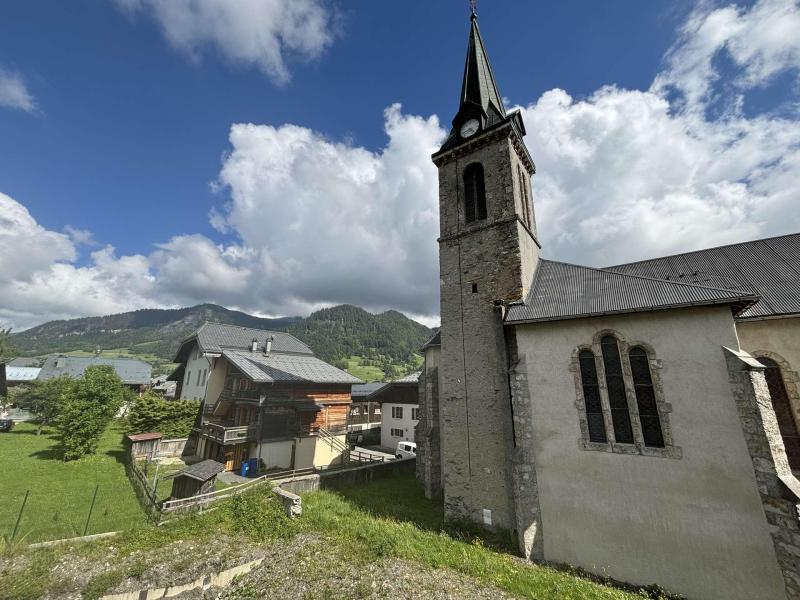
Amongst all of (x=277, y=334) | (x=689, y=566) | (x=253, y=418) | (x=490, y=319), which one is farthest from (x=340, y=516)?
(x=277, y=334)

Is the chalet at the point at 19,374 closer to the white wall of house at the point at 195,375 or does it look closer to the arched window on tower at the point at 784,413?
the white wall of house at the point at 195,375

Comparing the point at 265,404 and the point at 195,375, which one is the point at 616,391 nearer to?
the point at 265,404

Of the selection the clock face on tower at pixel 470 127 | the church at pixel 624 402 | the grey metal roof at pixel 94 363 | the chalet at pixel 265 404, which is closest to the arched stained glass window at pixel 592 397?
the church at pixel 624 402

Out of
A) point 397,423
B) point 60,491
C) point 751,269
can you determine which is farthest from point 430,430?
point 60,491

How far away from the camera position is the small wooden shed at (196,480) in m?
14.2

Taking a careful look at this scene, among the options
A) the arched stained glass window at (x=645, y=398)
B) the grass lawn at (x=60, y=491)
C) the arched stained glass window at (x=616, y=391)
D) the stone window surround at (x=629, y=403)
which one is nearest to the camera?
the stone window surround at (x=629, y=403)

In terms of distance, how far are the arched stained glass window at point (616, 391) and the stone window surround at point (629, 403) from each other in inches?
5.2

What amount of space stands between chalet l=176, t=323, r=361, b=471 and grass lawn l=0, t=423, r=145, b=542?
235 inches

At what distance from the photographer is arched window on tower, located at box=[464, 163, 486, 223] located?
646 inches

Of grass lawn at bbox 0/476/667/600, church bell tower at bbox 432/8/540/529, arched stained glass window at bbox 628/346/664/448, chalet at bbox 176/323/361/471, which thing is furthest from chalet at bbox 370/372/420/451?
arched stained glass window at bbox 628/346/664/448

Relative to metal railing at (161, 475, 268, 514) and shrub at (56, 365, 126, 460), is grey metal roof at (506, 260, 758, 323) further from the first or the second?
shrub at (56, 365, 126, 460)

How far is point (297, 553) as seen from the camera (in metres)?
10.5

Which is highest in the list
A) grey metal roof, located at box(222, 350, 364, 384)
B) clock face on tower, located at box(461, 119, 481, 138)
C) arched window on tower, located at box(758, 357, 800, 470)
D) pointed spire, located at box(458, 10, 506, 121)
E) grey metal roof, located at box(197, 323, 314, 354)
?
pointed spire, located at box(458, 10, 506, 121)

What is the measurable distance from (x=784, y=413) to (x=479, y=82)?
19.9 metres
